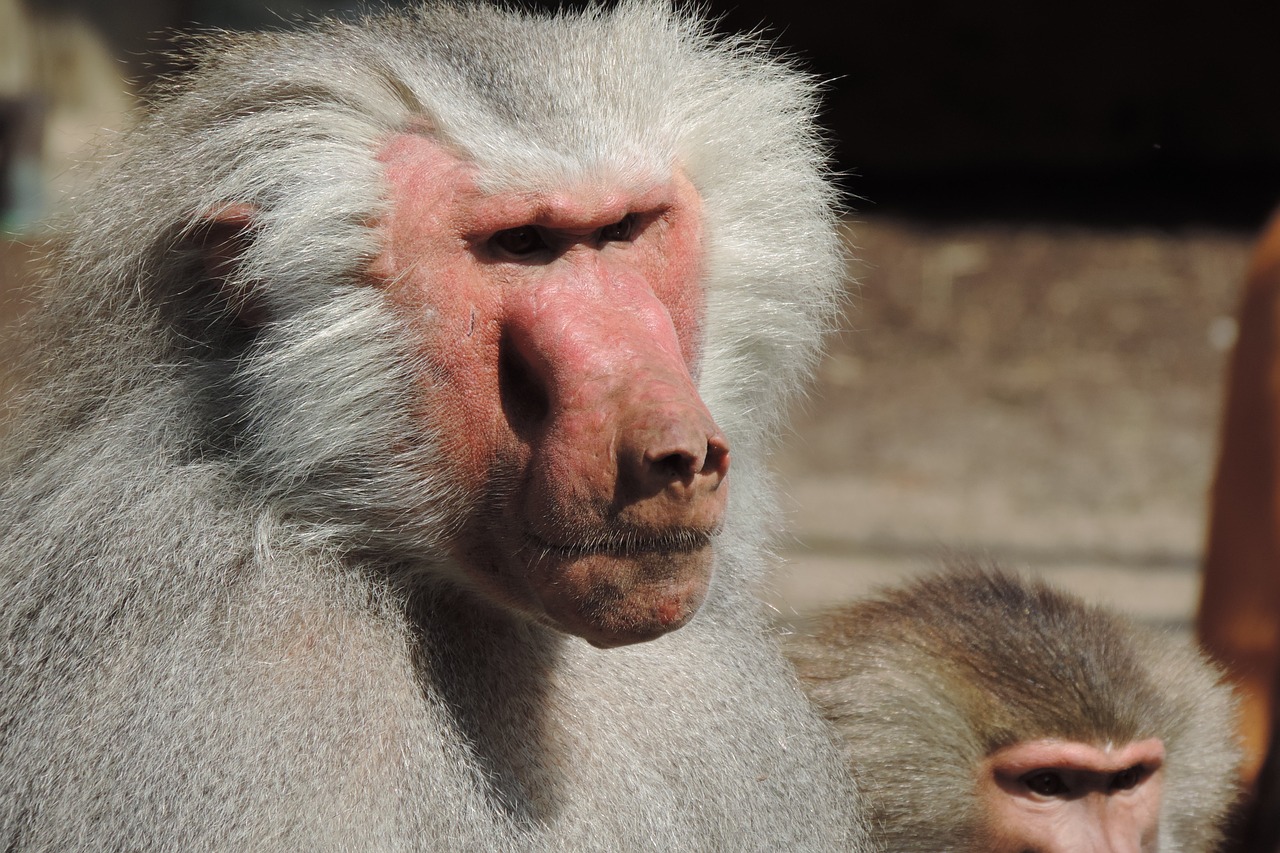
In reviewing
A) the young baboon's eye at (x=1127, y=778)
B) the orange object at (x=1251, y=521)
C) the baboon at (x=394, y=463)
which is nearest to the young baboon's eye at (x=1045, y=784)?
the young baboon's eye at (x=1127, y=778)

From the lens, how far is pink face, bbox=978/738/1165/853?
3.00 metres

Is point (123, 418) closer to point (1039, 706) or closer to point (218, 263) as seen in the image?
point (218, 263)

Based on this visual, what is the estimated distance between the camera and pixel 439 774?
2.23 metres

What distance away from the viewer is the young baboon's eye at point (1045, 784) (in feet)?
9.99

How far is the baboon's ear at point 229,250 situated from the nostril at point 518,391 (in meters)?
0.41

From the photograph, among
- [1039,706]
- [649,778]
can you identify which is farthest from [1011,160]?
[649,778]

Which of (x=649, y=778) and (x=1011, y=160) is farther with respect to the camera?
(x=1011, y=160)

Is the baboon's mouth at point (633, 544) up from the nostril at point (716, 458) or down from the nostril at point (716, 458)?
down

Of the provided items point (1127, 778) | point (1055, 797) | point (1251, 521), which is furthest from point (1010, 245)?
point (1055, 797)

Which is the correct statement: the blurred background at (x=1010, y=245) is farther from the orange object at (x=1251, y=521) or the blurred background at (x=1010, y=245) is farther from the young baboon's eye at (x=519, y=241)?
the young baboon's eye at (x=519, y=241)

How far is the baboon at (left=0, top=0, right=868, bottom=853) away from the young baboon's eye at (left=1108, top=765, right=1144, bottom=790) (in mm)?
882

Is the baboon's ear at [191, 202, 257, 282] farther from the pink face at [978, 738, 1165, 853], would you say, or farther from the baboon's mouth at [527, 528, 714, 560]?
the pink face at [978, 738, 1165, 853]

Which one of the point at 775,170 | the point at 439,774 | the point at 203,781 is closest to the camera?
the point at 203,781

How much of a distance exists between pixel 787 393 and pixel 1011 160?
29.0 feet
